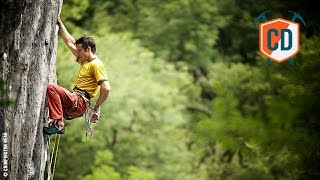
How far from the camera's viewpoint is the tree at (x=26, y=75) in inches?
273

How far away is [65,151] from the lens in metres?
28.1

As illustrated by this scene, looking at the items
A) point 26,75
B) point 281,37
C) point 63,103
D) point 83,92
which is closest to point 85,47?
point 83,92

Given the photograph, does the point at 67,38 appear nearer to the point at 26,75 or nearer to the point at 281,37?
the point at 26,75

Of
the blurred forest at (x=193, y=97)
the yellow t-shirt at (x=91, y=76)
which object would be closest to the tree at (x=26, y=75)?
the yellow t-shirt at (x=91, y=76)

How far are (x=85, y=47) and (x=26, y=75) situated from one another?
1967 millimetres

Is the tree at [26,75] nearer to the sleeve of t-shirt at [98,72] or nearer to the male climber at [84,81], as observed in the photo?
the male climber at [84,81]

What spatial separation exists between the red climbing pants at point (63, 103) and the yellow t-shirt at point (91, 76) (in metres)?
0.22

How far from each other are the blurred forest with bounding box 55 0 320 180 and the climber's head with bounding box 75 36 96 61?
1.70 metres

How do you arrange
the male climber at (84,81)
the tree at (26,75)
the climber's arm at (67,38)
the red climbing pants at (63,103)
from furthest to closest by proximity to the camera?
the climber's arm at (67,38)
the male climber at (84,81)
the red climbing pants at (63,103)
the tree at (26,75)

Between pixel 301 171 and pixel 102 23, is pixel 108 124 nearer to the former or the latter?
pixel 102 23

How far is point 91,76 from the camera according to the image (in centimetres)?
941

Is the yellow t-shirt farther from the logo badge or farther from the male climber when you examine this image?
the logo badge

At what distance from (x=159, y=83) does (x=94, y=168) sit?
19.5 feet

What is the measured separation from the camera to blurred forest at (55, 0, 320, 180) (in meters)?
4.31
